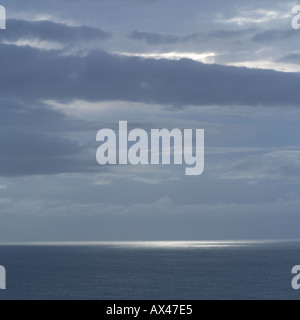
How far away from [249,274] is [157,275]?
108 ft

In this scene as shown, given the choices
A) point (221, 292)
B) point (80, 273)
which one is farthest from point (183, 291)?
point (80, 273)

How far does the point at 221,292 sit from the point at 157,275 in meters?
46.3

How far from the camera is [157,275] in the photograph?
18550cm

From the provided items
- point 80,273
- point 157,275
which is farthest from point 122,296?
point 80,273

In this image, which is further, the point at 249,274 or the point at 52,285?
the point at 249,274
